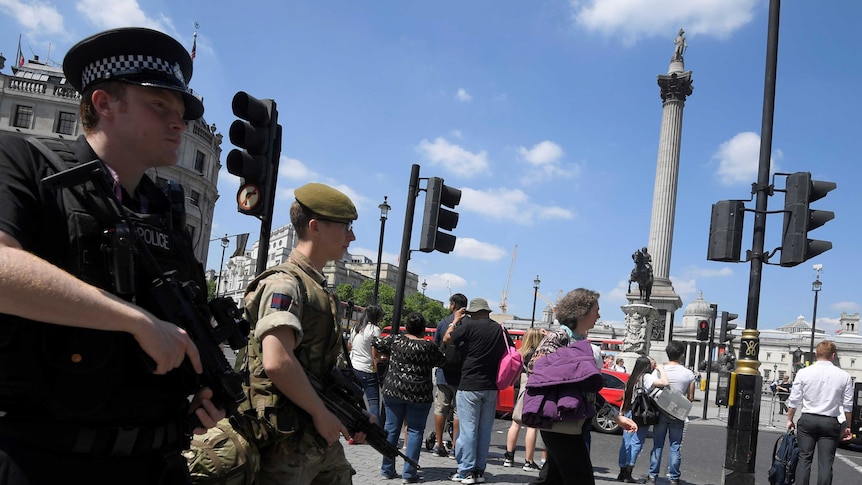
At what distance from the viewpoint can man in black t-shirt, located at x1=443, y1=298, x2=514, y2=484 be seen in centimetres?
762

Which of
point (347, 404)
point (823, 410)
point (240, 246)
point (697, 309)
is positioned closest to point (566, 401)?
point (347, 404)

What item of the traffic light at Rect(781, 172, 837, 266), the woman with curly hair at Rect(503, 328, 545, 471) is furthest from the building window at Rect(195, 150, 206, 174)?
the traffic light at Rect(781, 172, 837, 266)

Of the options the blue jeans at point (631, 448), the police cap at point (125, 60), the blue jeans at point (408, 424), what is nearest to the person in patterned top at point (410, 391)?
the blue jeans at point (408, 424)

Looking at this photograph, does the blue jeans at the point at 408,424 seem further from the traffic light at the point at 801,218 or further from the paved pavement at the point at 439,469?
the traffic light at the point at 801,218

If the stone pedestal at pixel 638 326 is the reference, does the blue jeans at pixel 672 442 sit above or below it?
below

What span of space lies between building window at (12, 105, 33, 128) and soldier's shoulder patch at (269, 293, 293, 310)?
54386 millimetres

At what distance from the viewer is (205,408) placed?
204cm

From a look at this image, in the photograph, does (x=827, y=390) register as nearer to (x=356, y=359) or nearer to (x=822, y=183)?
(x=822, y=183)

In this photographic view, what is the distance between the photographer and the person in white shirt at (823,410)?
8.12 metres

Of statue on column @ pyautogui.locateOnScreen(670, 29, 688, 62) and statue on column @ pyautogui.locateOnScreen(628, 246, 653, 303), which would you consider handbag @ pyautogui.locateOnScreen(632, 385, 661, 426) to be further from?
statue on column @ pyautogui.locateOnScreen(670, 29, 688, 62)

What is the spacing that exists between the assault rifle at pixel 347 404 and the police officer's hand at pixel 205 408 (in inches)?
34.6

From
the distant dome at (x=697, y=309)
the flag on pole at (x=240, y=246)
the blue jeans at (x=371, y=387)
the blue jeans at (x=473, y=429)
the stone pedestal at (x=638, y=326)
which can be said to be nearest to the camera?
the blue jeans at (x=473, y=429)

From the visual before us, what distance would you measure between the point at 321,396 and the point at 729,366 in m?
13.9

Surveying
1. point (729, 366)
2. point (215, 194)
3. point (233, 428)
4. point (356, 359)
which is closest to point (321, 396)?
point (233, 428)
